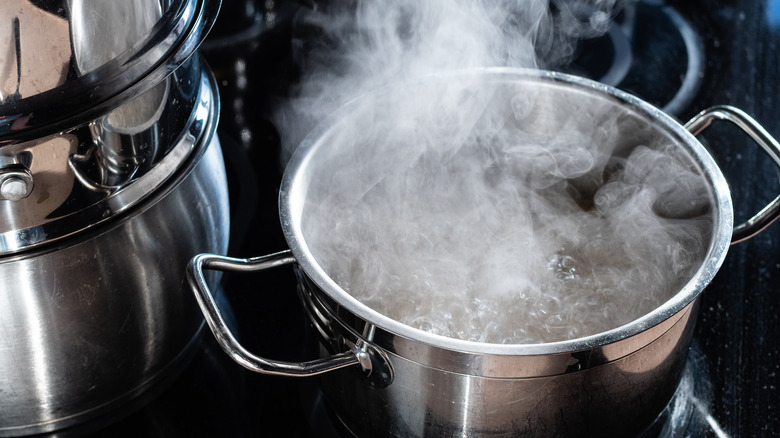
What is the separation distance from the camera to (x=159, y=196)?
774 mm

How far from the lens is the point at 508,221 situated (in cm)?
100

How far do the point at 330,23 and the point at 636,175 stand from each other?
547mm

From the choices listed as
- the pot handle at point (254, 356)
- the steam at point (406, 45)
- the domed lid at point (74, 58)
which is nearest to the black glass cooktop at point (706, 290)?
the steam at point (406, 45)

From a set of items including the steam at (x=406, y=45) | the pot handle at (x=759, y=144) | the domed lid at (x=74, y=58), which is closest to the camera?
the domed lid at (x=74, y=58)

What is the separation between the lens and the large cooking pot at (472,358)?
2.27 ft

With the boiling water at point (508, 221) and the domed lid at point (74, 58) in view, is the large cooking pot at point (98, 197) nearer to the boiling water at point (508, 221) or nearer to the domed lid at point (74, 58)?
the domed lid at point (74, 58)

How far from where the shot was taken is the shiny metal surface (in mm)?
661

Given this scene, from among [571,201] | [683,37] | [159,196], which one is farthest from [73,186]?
[683,37]

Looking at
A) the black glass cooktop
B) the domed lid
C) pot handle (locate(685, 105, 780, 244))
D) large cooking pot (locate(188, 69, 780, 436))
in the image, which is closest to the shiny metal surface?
the domed lid

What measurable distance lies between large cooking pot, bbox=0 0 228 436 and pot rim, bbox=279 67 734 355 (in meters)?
0.10

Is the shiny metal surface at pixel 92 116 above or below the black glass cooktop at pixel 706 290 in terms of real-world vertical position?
above

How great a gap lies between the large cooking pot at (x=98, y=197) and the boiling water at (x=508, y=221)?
15 centimetres

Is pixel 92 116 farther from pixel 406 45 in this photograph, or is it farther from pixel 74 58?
pixel 406 45

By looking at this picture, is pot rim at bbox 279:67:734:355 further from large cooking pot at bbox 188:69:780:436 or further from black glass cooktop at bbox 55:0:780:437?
black glass cooktop at bbox 55:0:780:437
